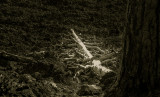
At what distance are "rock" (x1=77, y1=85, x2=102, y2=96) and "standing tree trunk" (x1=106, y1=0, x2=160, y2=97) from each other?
20.2 inches

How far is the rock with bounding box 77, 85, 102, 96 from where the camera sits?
2875mm

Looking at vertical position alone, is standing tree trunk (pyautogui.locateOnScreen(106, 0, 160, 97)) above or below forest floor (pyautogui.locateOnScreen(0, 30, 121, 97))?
above

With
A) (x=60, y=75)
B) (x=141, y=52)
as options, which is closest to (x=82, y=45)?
(x=60, y=75)

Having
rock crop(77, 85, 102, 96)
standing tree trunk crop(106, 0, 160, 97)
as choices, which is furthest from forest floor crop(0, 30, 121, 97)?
standing tree trunk crop(106, 0, 160, 97)

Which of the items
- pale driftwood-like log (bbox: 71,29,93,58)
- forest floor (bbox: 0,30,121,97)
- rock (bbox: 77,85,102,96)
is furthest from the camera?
pale driftwood-like log (bbox: 71,29,93,58)

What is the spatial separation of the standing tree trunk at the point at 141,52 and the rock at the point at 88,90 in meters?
0.51

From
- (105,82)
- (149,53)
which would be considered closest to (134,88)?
(149,53)

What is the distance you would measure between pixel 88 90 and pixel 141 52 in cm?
100

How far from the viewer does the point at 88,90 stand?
2.90 m

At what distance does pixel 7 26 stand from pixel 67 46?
4.07 ft

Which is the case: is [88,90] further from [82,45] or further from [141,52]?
[82,45]

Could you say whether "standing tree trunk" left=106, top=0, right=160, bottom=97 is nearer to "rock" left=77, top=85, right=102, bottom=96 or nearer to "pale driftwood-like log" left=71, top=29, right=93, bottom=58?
"rock" left=77, top=85, right=102, bottom=96

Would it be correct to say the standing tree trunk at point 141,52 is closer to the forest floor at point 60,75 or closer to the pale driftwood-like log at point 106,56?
the forest floor at point 60,75

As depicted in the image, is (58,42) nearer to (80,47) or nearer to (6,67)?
(80,47)
